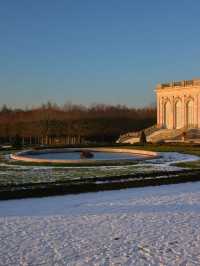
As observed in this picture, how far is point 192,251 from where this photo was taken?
7.38 m

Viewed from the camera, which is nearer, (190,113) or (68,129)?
(190,113)

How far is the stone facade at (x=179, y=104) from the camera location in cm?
5290

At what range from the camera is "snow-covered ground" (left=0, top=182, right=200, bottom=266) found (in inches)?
280

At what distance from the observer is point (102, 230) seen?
886cm

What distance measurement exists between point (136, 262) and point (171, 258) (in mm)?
618

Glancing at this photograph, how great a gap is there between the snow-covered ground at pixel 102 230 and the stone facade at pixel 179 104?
4101cm

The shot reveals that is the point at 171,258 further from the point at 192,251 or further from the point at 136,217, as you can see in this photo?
the point at 136,217

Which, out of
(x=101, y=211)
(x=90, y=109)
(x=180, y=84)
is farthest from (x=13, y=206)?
(x=90, y=109)

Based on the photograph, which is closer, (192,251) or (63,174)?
(192,251)

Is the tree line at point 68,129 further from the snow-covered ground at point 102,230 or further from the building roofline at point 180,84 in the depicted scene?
the snow-covered ground at point 102,230

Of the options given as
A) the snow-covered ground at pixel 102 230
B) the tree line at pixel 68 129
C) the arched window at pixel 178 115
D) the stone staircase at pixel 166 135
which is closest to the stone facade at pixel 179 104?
the arched window at pixel 178 115

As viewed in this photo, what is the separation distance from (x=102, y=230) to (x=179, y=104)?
48.2 metres

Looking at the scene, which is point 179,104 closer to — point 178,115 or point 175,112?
point 175,112

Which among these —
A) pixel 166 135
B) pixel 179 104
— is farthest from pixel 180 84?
pixel 166 135
